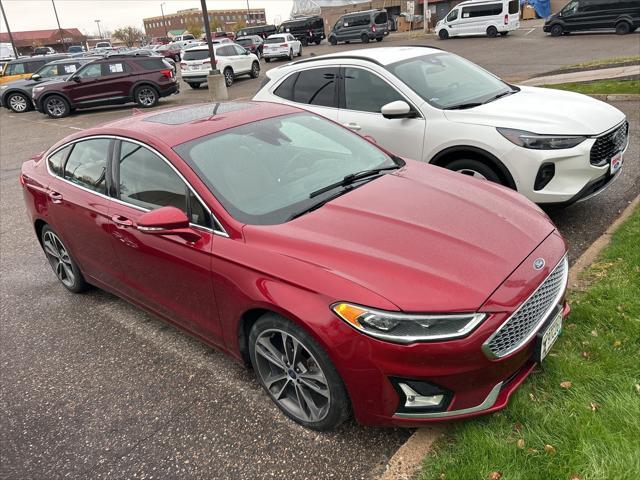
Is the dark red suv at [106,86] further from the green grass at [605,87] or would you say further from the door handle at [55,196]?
the door handle at [55,196]

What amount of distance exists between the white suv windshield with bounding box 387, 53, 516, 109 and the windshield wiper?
6.17ft

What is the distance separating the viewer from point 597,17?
26188 mm

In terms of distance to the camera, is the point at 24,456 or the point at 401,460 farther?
the point at 24,456

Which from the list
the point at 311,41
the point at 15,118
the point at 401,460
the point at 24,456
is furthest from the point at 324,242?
the point at 311,41

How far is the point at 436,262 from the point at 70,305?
347 cm

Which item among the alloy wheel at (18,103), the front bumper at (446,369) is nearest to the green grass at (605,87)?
the front bumper at (446,369)

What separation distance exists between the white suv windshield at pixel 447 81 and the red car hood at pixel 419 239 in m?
2.12

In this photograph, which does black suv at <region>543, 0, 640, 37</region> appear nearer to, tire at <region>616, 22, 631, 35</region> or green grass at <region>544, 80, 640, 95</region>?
tire at <region>616, 22, 631, 35</region>

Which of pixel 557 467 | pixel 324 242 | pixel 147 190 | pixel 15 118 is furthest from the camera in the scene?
pixel 15 118

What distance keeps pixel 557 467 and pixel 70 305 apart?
3.97 metres

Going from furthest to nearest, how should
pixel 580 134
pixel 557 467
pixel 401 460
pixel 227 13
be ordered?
1. pixel 227 13
2. pixel 580 134
3. pixel 401 460
4. pixel 557 467

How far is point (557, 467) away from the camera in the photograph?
2.19m

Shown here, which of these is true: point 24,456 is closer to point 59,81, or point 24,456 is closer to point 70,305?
point 70,305

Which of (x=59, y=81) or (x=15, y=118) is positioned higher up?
(x=59, y=81)
